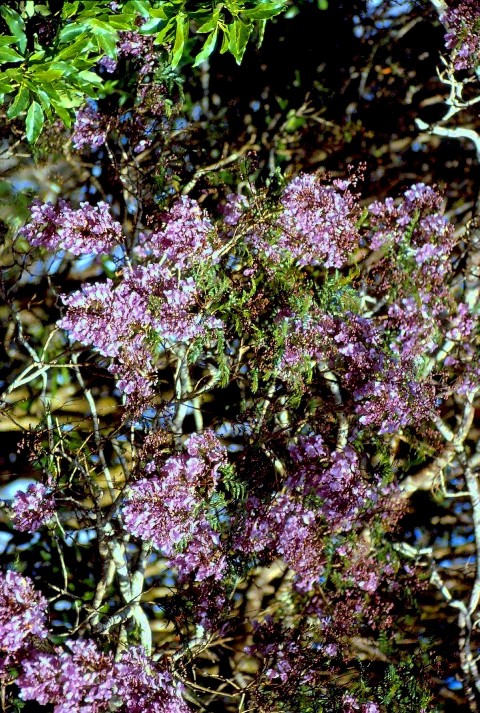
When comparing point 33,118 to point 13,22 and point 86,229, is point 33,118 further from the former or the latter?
point 86,229

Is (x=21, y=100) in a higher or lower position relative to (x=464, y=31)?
lower

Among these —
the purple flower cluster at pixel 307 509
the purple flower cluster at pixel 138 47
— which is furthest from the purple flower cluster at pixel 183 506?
the purple flower cluster at pixel 138 47

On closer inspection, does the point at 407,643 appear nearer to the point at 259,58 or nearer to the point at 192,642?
the point at 192,642

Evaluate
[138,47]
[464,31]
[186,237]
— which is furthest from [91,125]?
[464,31]

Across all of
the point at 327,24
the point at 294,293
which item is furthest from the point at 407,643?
the point at 327,24

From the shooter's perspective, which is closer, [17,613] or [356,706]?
[17,613]

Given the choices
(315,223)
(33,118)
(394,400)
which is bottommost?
(394,400)

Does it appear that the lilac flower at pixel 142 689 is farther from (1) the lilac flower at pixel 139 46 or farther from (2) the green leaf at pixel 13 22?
(1) the lilac flower at pixel 139 46

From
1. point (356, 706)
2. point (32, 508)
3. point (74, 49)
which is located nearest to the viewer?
point (74, 49)
